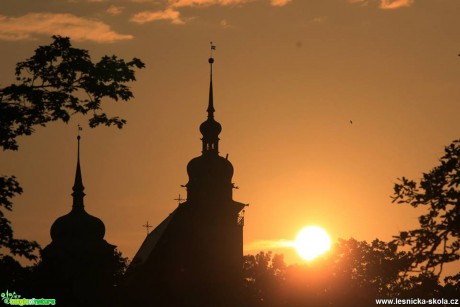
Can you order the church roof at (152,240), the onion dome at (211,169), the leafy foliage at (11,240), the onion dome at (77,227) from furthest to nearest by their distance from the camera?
1. the church roof at (152,240)
2. the onion dome at (77,227)
3. the onion dome at (211,169)
4. the leafy foliage at (11,240)

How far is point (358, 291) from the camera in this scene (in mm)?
77688

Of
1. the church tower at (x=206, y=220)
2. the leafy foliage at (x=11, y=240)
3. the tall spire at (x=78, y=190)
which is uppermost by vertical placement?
the tall spire at (x=78, y=190)

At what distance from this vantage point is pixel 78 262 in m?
63.6

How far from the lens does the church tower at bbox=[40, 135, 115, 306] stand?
112 feet

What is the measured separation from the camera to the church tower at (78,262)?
34234 mm

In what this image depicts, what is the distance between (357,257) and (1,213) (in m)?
60.4

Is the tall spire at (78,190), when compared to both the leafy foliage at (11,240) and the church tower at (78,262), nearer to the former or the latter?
the church tower at (78,262)

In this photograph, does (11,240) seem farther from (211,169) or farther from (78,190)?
(78,190)

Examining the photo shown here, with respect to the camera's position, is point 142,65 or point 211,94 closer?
point 142,65

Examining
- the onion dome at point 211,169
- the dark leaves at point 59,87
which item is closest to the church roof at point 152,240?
the onion dome at point 211,169

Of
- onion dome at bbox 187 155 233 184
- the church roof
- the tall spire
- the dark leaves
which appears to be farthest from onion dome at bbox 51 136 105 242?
the dark leaves

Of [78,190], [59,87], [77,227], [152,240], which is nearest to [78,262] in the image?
[59,87]

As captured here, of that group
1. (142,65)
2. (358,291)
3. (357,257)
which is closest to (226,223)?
(357,257)

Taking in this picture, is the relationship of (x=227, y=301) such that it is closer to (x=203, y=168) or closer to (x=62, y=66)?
(x=62, y=66)
